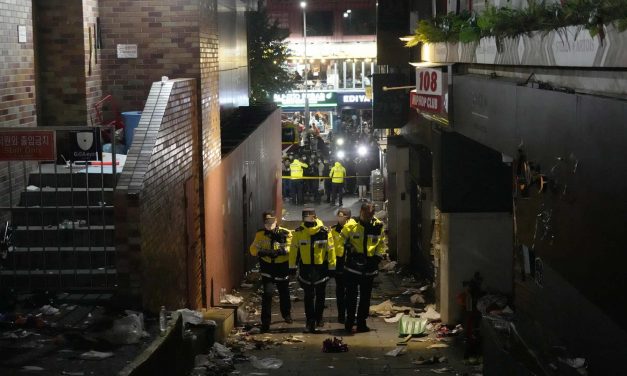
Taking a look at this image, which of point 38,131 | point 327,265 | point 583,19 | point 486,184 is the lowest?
point 327,265

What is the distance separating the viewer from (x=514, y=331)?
11.0 meters

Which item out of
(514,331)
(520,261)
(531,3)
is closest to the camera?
(531,3)

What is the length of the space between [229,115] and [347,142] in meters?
20.1

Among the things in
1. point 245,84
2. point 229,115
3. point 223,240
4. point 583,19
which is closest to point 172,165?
point 223,240

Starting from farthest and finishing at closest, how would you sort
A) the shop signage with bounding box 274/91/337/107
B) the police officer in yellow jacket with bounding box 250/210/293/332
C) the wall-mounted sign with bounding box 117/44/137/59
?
the shop signage with bounding box 274/91/337/107
the wall-mounted sign with bounding box 117/44/137/59
the police officer in yellow jacket with bounding box 250/210/293/332

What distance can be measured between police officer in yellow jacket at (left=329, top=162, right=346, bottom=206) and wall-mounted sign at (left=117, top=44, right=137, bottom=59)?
17.3 meters

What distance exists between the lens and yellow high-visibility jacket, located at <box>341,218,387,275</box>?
50.2ft

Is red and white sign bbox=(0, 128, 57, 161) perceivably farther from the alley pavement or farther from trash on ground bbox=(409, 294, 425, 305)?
trash on ground bbox=(409, 294, 425, 305)

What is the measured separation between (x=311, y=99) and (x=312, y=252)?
46.0 m

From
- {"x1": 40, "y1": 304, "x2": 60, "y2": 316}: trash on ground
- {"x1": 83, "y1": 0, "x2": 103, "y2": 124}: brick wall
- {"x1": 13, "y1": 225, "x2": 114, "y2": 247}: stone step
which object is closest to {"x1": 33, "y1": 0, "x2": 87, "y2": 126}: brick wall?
{"x1": 83, "y1": 0, "x2": 103, "y2": 124}: brick wall

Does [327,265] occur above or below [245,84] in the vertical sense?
below

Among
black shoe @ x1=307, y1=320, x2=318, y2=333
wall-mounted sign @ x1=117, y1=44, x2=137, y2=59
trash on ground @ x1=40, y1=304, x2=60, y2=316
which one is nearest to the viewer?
trash on ground @ x1=40, y1=304, x2=60, y2=316

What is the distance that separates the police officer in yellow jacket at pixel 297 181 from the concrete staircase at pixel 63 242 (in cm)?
2038

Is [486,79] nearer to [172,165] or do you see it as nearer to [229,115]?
[172,165]
